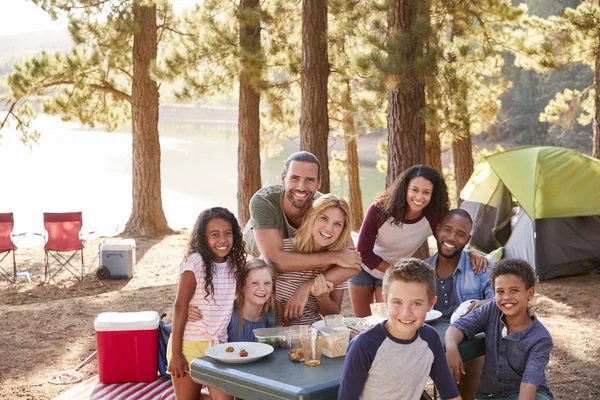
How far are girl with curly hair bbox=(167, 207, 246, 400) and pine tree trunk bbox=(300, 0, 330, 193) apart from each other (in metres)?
5.84

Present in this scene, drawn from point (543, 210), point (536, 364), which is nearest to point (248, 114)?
point (543, 210)

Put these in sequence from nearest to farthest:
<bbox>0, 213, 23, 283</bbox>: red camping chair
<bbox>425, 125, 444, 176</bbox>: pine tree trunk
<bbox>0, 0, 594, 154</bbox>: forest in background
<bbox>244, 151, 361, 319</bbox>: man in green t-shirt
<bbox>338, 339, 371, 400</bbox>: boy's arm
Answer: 1. <bbox>338, 339, 371, 400</bbox>: boy's arm
2. <bbox>244, 151, 361, 319</bbox>: man in green t-shirt
3. <bbox>0, 213, 23, 283</bbox>: red camping chair
4. <bbox>425, 125, 444, 176</bbox>: pine tree trunk
5. <bbox>0, 0, 594, 154</bbox>: forest in background

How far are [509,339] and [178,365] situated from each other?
4.09 feet

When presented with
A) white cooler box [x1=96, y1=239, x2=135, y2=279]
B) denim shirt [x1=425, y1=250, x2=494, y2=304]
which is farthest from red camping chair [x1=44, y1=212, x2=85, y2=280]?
denim shirt [x1=425, y1=250, x2=494, y2=304]

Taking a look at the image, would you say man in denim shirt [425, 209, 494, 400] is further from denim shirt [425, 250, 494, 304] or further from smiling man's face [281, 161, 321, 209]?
smiling man's face [281, 161, 321, 209]

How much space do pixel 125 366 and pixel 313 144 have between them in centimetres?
516

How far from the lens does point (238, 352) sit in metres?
2.52

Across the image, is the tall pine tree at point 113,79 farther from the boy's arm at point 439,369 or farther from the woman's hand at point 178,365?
the boy's arm at point 439,369

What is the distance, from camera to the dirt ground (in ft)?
14.3

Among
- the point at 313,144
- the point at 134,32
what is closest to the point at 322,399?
the point at 313,144

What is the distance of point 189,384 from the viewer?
2926 mm

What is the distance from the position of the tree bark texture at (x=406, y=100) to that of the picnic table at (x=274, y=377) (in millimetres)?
4173

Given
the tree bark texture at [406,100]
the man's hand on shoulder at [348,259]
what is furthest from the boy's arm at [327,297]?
the tree bark texture at [406,100]

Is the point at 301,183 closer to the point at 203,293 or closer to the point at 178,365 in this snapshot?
the point at 203,293
